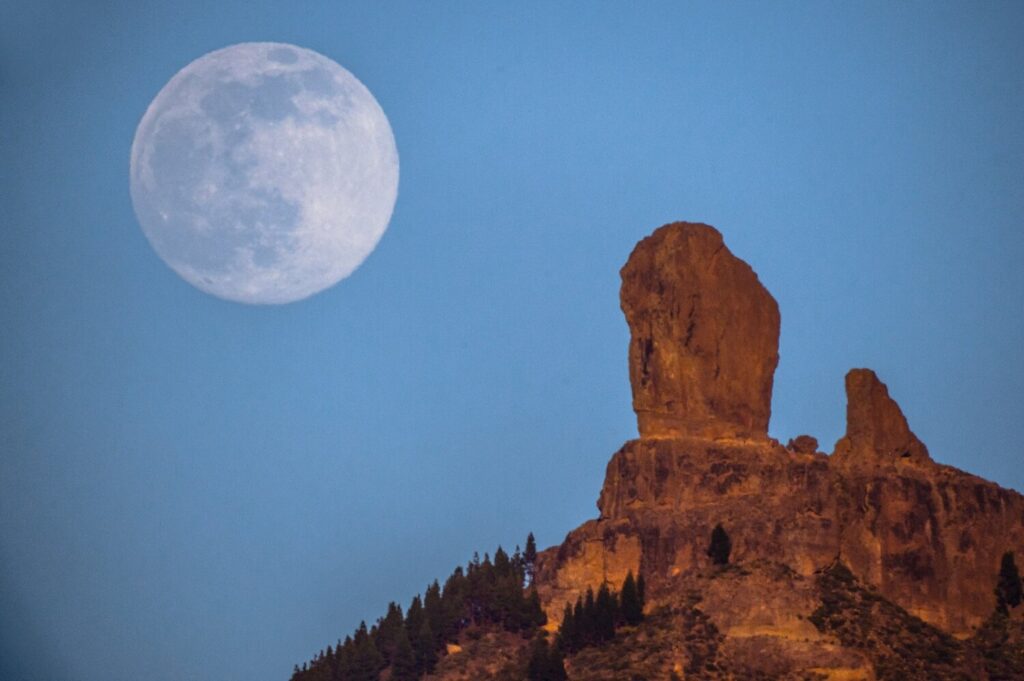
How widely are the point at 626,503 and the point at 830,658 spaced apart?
2231 cm

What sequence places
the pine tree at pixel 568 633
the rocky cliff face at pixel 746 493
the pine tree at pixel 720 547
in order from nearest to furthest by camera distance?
1. the rocky cliff face at pixel 746 493
2. the pine tree at pixel 720 547
3. the pine tree at pixel 568 633

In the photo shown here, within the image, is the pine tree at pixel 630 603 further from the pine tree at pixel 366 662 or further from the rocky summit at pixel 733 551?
the pine tree at pixel 366 662

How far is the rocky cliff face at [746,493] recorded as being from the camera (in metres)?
159

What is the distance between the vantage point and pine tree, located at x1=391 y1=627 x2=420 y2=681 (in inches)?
6614

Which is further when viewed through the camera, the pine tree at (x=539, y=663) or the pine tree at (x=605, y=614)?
the pine tree at (x=605, y=614)

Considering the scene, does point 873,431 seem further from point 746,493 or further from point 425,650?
point 425,650

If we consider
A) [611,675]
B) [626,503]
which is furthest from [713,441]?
[611,675]

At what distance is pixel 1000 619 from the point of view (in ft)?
520

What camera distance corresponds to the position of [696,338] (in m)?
170

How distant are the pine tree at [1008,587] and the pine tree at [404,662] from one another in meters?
43.8

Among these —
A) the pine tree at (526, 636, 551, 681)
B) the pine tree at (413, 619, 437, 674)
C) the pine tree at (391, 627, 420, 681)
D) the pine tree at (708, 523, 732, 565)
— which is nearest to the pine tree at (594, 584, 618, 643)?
the pine tree at (526, 636, 551, 681)

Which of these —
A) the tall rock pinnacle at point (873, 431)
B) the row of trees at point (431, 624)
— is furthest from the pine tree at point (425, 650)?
the tall rock pinnacle at point (873, 431)

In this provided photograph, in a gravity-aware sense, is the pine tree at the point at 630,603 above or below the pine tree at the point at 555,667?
above

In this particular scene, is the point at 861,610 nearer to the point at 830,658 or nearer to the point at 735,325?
the point at 830,658
